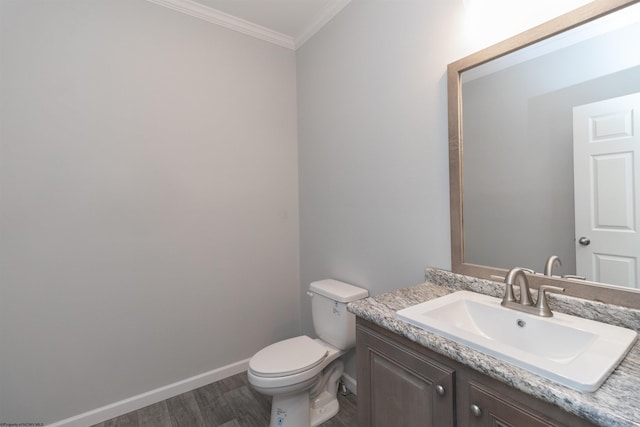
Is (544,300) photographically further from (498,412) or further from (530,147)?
(530,147)

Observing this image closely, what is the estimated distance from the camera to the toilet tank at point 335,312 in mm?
1711

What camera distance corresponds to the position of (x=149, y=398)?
1834 millimetres

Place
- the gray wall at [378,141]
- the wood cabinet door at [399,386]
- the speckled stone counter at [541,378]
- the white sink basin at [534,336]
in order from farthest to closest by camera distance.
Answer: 1. the gray wall at [378,141]
2. the wood cabinet door at [399,386]
3. the white sink basin at [534,336]
4. the speckled stone counter at [541,378]

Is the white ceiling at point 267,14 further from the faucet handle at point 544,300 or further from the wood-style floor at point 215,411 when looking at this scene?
the wood-style floor at point 215,411

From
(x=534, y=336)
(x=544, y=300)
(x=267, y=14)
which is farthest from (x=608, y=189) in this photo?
(x=267, y=14)

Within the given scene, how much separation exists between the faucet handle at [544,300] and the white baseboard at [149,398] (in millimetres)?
1999

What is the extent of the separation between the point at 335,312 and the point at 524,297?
3.40ft

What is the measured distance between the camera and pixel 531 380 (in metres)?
0.63

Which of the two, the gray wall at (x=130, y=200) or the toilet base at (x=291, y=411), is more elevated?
the gray wall at (x=130, y=200)

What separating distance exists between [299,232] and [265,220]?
332mm

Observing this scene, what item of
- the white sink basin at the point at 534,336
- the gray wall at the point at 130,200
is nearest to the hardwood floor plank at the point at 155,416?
the gray wall at the point at 130,200

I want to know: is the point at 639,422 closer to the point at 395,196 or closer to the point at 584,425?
the point at 584,425

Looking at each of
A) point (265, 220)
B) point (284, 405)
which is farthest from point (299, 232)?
point (284, 405)

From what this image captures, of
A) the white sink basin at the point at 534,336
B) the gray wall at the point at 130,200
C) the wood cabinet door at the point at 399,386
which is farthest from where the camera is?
the gray wall at the point at 130,200
